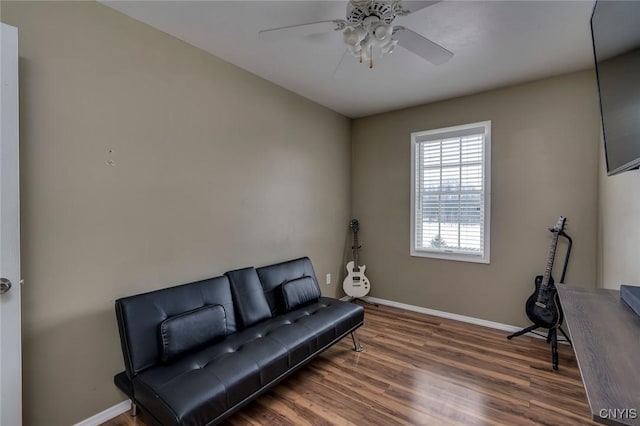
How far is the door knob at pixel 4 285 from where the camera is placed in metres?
1.35

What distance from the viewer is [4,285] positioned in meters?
1.36

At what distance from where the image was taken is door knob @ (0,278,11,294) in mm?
1354

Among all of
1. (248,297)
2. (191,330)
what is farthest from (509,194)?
(191,330)

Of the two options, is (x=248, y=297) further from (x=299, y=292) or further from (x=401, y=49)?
(x=401, y=49)

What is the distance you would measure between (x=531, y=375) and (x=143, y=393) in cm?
270

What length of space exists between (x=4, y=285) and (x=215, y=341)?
113 cm

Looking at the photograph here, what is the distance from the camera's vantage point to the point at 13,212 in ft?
4.59

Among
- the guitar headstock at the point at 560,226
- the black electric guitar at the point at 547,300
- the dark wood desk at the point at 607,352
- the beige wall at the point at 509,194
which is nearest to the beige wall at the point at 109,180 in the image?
the beige wall at the point at 509,194

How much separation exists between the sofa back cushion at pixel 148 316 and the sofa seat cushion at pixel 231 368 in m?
0.09

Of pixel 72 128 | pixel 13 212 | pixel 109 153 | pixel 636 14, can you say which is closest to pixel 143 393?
pixel 13 212

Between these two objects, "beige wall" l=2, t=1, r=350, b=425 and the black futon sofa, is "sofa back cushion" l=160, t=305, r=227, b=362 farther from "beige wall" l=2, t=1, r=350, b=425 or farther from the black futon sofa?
"beige wall" l=2, t=1, r=350, b=425

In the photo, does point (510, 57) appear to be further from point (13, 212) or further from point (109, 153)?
point (13, 212)

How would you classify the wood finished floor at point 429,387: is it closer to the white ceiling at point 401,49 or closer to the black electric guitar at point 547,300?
the black electric guitar at point 547,300

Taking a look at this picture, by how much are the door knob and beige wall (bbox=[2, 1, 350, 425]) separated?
19cm
